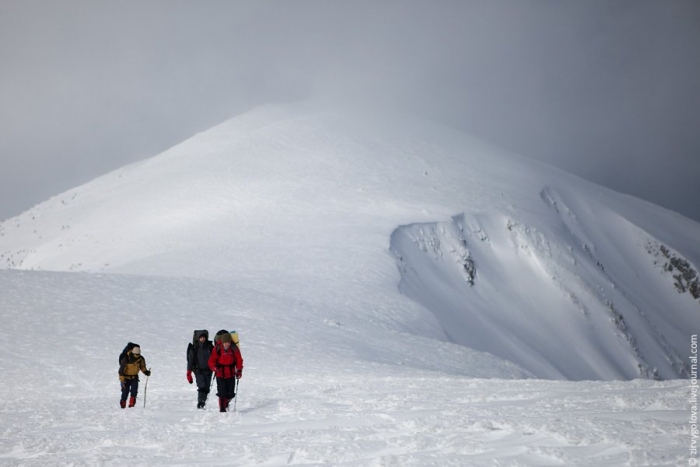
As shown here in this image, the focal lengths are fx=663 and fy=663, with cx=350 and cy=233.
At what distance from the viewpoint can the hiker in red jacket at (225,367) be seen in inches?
520

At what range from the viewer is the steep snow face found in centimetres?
3825

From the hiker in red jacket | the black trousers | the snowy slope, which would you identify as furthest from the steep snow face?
the black trousers

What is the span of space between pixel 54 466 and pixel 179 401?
6670 mm

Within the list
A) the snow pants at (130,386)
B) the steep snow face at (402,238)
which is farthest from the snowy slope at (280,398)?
the steep snow face at (402,238)

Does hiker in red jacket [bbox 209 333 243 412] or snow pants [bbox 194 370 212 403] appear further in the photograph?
snow pants [bbox 194 370 212 403]

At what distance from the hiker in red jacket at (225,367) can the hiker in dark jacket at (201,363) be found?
0.51 metres

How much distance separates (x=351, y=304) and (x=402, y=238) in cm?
1388

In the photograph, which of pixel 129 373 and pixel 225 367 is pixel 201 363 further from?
pixel 129 373

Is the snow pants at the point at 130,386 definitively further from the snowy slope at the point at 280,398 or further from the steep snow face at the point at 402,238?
the steep snow face at the point at 402,238

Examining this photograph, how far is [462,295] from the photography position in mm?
45688

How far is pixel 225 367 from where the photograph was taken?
13422 mm

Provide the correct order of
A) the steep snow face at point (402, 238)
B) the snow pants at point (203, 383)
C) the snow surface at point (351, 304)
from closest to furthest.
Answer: the snow surface at point (351, 304) → the snow pants at point (203, 383) → the steep snow face at point (402, 238)

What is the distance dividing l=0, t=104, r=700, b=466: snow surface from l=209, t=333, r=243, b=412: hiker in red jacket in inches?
17.7

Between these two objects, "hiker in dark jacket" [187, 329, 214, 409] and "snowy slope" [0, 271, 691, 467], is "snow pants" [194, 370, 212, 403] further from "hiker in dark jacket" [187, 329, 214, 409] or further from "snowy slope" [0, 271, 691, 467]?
"snowy slope" [0, 271, 691, 467]
